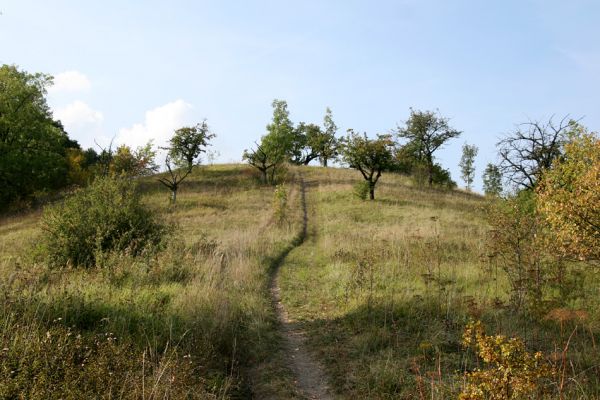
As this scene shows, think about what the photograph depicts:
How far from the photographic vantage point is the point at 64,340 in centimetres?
482

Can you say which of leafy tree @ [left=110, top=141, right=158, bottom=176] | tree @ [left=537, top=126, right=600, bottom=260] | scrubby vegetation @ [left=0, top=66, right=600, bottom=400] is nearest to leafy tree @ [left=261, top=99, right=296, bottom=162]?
leafy tree @ [left=110, top=141, right=158, bottom=176]

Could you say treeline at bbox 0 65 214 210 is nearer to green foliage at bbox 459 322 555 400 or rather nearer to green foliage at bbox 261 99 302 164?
green foliage at bbox 261 99 302 164

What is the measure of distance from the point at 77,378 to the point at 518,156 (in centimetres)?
2995

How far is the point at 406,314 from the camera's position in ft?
27.4

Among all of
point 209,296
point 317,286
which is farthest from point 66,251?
point 317,286

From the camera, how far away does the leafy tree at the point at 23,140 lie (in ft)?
118

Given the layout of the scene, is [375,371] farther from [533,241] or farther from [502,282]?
[502,282]

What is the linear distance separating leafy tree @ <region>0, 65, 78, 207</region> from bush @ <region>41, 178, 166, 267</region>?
27069 mm

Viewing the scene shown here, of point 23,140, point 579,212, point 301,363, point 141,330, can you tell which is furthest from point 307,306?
point 23,140

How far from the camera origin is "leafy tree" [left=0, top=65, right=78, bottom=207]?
36.1 metres

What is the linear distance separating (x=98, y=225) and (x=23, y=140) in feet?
101

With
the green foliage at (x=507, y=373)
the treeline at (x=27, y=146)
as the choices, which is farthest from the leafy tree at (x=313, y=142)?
the green foliage at (x=507, y=373)

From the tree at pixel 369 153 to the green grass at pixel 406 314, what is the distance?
17.2 m

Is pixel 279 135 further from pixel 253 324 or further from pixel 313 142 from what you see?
pixel 253 324
